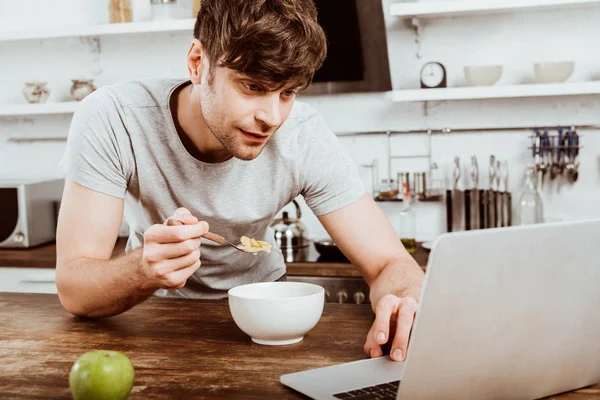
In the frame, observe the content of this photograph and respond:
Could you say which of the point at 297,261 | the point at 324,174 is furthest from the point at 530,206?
the point at 324,174

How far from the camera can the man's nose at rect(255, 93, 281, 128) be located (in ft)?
4.50

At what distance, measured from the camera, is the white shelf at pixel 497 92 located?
103 inches

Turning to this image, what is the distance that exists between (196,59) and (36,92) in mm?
1969

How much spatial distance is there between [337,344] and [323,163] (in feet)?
1.98

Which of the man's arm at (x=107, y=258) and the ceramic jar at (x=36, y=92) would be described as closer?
the man's arm at (x=107, y=258)

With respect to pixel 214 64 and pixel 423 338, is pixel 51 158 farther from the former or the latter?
pixel 423 338

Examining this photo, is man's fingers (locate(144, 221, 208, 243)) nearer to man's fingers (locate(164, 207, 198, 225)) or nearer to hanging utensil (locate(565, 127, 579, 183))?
man's fingers (locate(164, 207, 198, 225))

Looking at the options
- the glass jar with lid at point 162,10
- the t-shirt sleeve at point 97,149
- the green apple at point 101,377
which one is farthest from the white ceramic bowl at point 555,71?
the green apple at point 101,377

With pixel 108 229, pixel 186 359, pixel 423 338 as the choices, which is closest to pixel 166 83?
pixel 108 229

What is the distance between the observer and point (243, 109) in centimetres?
139

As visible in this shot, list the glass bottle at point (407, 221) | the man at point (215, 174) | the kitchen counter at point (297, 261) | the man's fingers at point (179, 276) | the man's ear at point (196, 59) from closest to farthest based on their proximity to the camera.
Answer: the man's fingers at point (179, 276) < the man at point (215, 174) < the man's ear at point (196, 59) < the kitchen counter at point (297, 261) < the glass bottle at point (407, 221)

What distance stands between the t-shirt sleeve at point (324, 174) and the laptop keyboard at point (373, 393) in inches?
29.2

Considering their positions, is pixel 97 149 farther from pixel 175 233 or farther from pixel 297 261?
pixel 297 261

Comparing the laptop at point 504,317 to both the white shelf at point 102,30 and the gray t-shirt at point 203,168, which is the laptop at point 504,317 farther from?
the white shelf at point 102,30
